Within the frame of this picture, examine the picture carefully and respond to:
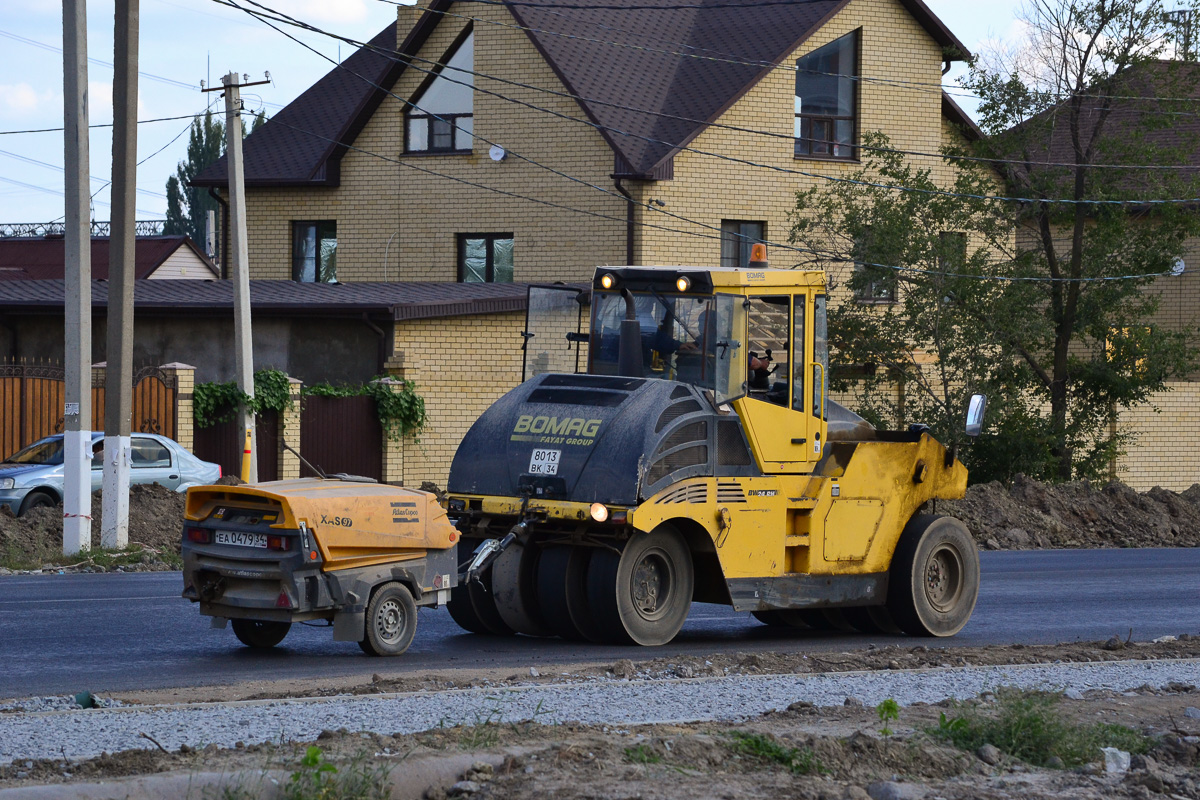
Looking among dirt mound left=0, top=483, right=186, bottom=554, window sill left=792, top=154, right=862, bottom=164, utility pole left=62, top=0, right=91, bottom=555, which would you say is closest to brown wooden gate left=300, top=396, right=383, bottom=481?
dirt mound left=0, top=483, right=186, bottom=554

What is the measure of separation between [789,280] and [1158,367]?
60.0 feet

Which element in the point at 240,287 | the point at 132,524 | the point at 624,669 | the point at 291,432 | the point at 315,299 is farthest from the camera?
the point at 315,299

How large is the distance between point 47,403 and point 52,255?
31792 mm

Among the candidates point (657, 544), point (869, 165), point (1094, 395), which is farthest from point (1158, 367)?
point (657, 544)

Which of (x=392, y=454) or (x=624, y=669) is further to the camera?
(x=392, y=454)

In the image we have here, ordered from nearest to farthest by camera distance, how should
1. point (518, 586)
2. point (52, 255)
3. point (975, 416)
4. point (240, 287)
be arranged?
1. point (518, 586)
2. point (975, 416)
3. point (240, 287)
4. point (52, 255)

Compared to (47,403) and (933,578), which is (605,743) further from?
(47,403)

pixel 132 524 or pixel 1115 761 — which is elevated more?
pixel 1115 761

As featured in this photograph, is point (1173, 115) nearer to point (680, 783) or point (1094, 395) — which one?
point (1094, 395)

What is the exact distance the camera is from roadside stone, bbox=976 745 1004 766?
7230 millimetres

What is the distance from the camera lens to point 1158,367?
28312 mm

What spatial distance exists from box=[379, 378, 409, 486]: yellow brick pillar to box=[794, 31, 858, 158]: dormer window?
10578 mm

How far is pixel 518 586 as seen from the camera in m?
11.9

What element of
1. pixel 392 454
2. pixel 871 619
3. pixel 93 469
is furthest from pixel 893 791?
pixel 392 454
